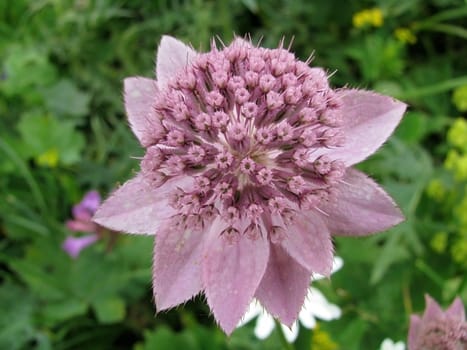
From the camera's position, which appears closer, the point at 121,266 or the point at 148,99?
the point at 148,99

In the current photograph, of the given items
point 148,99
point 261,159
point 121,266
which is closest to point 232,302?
point 261,159

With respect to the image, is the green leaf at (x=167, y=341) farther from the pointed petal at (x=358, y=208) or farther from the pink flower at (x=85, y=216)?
the pointed petal at (x=358, y=208)

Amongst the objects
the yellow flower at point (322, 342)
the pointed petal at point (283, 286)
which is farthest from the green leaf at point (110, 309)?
the pointed petal at point (283, 286)

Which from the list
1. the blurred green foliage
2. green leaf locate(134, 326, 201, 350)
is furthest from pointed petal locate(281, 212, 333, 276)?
green leaf locate(134, 326, 201, 350)

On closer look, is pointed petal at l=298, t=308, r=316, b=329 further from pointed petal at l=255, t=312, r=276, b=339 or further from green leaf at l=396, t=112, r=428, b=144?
green leaf at l=396, t=112, r=428, b=144

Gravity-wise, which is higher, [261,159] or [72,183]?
[261,159]

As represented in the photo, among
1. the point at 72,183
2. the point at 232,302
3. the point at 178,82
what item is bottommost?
the point at 72,183

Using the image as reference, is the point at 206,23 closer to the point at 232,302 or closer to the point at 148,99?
the point at 148,99
